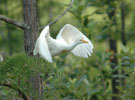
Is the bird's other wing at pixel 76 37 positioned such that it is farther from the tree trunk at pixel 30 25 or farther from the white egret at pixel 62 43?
the tree trunk at pixel 30 25

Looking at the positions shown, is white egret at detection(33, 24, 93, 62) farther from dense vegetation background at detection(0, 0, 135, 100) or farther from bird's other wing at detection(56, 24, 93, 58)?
dense vegetation background at detection(0, 0, 135, 100)

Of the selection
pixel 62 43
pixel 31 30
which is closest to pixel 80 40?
pixel 62 43

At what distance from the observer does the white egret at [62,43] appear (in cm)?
216

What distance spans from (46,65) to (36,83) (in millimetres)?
577

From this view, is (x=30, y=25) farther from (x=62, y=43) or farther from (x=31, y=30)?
(x=62, y=43)

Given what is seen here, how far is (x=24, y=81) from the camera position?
5.67 ft

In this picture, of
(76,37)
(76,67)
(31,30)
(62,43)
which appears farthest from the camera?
(76,67)

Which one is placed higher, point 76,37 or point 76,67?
point 76,37

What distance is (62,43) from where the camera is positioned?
2.65m

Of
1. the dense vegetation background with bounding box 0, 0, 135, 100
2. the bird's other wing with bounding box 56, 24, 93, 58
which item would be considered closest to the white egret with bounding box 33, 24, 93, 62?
the bird's other wing with bounding box 56, 24, 93, 58

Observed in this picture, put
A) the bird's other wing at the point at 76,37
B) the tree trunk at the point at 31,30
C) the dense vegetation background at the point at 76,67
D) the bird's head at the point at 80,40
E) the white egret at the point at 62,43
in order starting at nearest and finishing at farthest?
the dense vegetation background at the point at 76,67
the white egret at the point at 62,43
the tree trunk at the point at 31,30
the bird's head at the point at 80,40
the bird's other wing at the point at 76,37

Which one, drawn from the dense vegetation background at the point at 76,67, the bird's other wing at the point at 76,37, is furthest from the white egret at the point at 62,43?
the dense vegetation background at the point at 76,67

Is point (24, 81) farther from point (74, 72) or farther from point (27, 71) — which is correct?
point (74, 72)

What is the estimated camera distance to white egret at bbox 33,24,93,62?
2.16 meters
